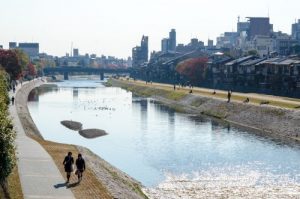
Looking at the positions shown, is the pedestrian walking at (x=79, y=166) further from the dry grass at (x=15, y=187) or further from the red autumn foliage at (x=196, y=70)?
the red autumn foliage at (x=196, y=70)

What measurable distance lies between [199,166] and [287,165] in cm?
698

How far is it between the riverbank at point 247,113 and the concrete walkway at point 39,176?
101 feet

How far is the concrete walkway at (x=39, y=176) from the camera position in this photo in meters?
26.0

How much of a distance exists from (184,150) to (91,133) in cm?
1527

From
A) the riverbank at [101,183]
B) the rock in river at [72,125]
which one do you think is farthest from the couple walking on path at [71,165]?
the rock in river at [72,125]

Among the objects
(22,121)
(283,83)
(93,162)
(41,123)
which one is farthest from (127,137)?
(283,83)

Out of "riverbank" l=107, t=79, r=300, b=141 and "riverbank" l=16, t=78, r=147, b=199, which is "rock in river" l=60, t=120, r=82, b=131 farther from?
"riverbank" l=16, t=78, r=147, b=199

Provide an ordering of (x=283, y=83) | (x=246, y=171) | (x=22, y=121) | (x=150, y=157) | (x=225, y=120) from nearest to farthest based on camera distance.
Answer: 1. (x=246, y=171)
2. (x=150, y=157)
3. (x=22, y=121)
4. (x=225, y=120)
5. (x=283, y=83)

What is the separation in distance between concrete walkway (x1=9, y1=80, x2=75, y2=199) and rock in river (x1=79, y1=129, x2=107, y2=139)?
19.9 m

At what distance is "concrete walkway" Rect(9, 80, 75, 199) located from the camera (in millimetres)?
25984

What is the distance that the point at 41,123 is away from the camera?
7312cm

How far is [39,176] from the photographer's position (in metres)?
29.8

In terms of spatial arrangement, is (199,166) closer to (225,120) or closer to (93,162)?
(93,162)

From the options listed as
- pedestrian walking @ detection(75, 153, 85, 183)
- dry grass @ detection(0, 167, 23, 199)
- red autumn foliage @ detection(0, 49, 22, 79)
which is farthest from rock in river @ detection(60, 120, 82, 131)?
red autumn foliage @ detection(0, 49, 22, 79)
